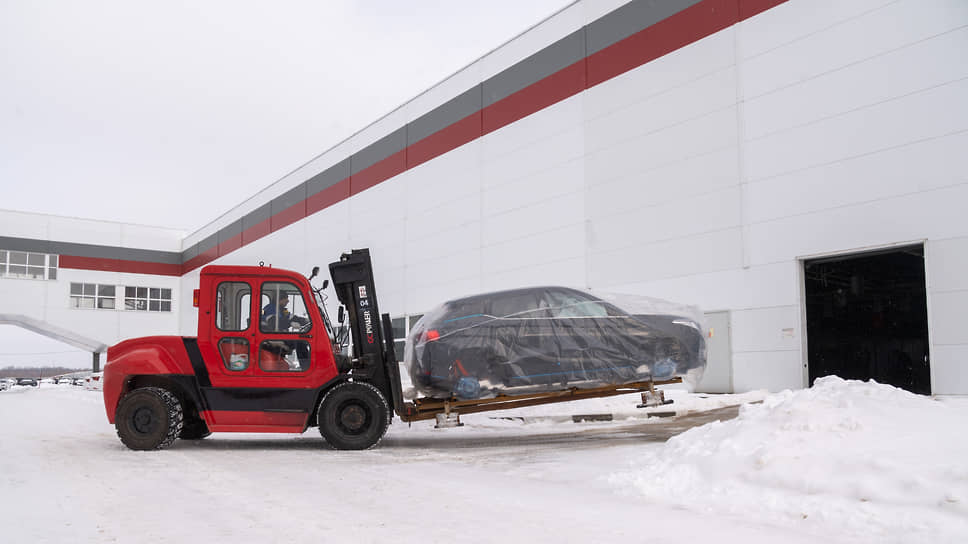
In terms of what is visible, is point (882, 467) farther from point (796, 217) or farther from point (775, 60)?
point (775, 60)

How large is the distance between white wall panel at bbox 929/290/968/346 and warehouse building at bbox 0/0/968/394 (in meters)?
0.02

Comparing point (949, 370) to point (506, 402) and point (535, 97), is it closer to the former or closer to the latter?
point (506, 402)


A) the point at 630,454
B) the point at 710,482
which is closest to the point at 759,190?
the point at 630,454

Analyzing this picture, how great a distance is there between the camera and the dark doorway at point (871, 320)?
15555 millimetres

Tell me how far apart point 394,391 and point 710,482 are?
444 cm

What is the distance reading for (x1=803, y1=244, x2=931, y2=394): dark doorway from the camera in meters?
15.6

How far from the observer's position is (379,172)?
25.8m

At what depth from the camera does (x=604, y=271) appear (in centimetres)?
1641

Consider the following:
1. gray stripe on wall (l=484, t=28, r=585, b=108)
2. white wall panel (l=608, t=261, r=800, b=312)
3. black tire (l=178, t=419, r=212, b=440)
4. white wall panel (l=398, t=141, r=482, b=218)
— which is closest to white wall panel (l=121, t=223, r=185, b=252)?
white wall panel (l=398, t=141, r=482, b=218)

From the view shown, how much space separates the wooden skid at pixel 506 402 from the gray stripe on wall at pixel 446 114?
13.9 meters

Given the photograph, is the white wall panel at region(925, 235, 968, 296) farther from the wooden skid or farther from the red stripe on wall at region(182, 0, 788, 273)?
the red stripe on wall at region(182, 0, 788, 273)

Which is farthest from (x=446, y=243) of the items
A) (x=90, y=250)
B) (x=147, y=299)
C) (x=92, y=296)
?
(x=147, y=299)

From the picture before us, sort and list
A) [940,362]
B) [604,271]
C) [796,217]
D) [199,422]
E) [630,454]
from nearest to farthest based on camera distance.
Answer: [630,454], [199,422], [940,362], [796,217], [604,271]

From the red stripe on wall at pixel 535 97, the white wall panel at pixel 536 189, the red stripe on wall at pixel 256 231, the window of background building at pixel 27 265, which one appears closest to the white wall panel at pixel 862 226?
the white wall panel at pixel 536 189
